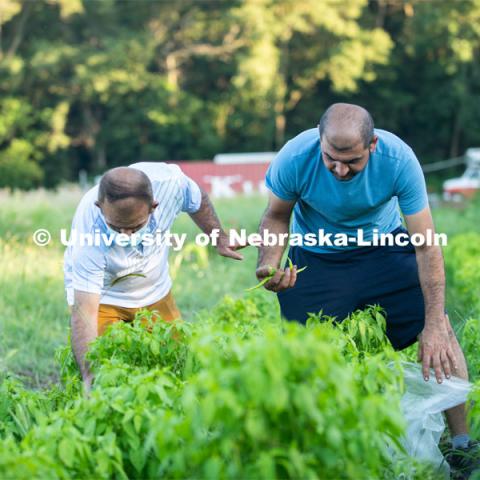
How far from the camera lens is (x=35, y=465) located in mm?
2596

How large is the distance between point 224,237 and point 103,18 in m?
35.3

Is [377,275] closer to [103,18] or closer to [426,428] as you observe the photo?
[426,428]

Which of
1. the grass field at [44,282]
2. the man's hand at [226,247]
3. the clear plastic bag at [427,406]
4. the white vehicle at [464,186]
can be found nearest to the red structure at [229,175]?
the white vehicle at [464,186]

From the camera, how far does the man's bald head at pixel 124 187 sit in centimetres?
395

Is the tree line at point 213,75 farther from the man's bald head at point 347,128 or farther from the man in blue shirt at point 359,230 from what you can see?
the man's bald head at point 347,128

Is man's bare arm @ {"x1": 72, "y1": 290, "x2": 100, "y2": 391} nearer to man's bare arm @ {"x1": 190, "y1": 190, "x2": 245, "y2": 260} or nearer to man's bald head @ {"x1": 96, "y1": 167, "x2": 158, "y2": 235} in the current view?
man's bald head @ {"x1": 96, "y1": 167, "x2": 158, "y2": 235}

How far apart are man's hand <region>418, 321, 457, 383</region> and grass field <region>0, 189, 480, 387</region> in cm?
236

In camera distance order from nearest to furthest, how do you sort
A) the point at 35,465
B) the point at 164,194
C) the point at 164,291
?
the point at 35,465, the point at 164,194, the point at 164,291

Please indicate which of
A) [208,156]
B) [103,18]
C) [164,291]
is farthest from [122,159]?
Answer: [164,291]

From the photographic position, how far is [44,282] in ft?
29.2

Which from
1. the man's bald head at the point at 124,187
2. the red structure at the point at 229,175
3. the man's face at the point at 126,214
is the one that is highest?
the man's bald head at the point at 124,187

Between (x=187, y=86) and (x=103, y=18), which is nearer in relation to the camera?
(x=103, y=18)

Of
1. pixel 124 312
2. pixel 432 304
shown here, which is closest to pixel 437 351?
pixel 432 304

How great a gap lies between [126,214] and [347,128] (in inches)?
42.1
